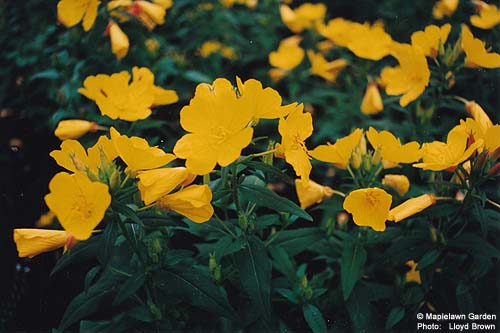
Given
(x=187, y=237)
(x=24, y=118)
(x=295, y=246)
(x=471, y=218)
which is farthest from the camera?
(x=24, y=118)

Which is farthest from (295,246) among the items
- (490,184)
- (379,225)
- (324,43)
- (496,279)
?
(324,43)

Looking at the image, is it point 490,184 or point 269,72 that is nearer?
point 490,184

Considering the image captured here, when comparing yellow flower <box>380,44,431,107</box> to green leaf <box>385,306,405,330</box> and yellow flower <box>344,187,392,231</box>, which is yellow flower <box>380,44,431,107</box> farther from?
green leaf <box>385,306,405,330</box>

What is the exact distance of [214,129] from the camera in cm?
146

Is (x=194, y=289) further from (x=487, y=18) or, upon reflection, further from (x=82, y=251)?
(x=487, y=18)

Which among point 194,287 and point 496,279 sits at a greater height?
point 194,287

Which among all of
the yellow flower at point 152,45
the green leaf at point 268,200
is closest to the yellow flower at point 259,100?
the green leaf at point 268,200

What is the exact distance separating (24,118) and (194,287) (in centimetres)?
197

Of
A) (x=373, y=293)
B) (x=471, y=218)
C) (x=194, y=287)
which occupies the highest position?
(x=194, y=287)

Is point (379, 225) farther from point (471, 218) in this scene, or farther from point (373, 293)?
point (471, 218)

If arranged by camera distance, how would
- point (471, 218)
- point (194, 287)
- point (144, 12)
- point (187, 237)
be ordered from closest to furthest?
1. point (194, 287)
2. point (471, 218)
3. point (187, 237)
4. point (144, 12)

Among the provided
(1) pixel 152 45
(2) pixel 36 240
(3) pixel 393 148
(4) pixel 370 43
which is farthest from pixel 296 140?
(1) pixel 152 45

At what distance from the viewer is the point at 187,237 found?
2209 millimetres

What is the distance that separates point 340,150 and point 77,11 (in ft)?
4.81
